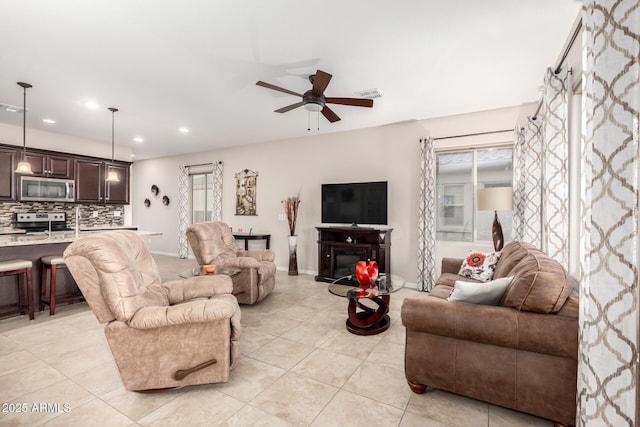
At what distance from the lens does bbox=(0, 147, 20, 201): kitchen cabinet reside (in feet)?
15.9

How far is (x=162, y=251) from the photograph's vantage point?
8.13 meters

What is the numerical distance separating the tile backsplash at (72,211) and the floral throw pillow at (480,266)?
688 cm

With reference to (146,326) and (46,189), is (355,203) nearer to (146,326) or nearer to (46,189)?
(146,326)

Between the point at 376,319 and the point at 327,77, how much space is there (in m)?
2.39

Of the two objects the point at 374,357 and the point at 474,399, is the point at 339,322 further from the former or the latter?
the point at 474,399

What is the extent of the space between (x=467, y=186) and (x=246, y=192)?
445cm

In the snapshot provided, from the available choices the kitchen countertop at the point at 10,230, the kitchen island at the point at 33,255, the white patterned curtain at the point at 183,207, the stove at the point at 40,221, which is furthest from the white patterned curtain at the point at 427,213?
the kitchen countertop at the point at 10,230

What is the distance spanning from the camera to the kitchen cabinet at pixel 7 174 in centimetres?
484

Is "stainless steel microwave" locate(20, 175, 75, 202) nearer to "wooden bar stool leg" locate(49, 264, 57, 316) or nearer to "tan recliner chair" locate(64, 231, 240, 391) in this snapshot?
"wooden bar stool leg" locate(49, 264, 57, 316)

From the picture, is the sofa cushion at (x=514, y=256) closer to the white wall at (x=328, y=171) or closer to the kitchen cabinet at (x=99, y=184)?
the white wall at (x=328, y=171)

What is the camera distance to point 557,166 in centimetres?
268

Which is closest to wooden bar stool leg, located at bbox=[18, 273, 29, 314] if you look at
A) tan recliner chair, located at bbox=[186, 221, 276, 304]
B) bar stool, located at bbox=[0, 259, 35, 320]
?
bar stool, located at bbox=[0, 259, 35, 320]

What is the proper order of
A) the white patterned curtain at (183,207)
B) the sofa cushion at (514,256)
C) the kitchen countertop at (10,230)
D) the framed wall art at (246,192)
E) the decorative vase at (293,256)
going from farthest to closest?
1. the white patterned curtain at (183,207)
2. the framed wall art at (246,192)
3. the decorative vase at (293,256)
4. the kitchen countertop at (10,230)
5. the sofa cushion at (514,256)

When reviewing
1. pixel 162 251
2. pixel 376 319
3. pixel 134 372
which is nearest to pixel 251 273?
pixel 376 319
